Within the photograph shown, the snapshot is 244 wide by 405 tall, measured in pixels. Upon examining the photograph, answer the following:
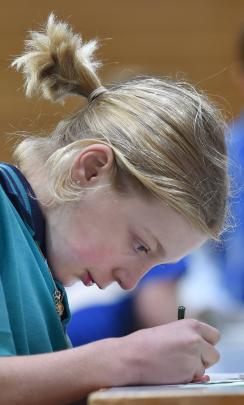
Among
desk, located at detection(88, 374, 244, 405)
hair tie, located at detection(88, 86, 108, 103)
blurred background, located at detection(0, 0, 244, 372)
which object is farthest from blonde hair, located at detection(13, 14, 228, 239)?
blurred background, located at detection(0, 0, 244, 372)

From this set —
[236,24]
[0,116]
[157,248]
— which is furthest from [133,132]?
[236,24]

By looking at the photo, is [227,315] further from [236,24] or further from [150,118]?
[236,24]

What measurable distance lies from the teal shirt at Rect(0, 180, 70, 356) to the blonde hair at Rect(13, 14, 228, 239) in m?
0.08

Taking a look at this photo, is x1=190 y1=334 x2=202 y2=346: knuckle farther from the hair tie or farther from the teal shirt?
the hair tie

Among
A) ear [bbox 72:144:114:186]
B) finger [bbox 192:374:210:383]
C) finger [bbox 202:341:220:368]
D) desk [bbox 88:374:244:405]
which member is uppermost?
ear [bbox 72:144:114:186]

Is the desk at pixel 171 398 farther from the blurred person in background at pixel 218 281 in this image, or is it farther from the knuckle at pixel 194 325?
the blurred person in background at pixel 218 281

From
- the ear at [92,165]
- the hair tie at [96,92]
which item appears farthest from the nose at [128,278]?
the hair tie at [96,92]

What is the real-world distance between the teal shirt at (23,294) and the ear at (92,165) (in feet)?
0.30

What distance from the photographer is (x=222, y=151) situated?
3.49 ft

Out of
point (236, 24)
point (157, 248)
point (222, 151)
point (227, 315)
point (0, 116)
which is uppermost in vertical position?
point (236, 24)

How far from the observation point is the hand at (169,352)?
807 millimetres

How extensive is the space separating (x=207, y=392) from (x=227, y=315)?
101cm

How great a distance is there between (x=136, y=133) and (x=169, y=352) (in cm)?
30

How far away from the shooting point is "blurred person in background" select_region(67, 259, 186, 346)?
1.54 meters
